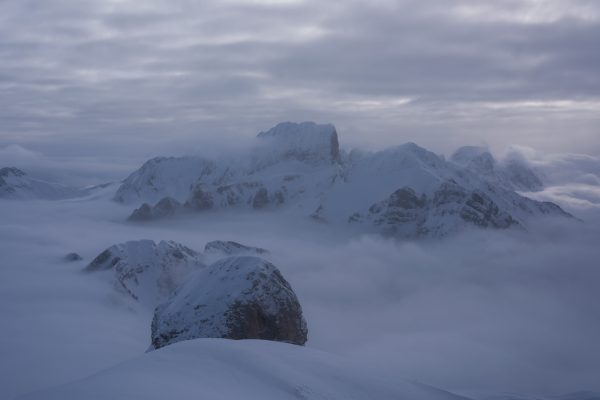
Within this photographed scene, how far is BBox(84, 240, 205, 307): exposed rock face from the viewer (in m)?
109

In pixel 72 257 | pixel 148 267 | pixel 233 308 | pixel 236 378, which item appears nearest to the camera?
pixel 236 378

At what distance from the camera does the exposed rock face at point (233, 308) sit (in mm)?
25297

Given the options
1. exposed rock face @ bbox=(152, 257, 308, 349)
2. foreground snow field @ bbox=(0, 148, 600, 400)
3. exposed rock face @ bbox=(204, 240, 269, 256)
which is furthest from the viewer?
exposed rock face @ bbox=(204, 240, 269, 256)

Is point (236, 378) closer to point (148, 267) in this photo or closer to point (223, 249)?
point (148, 267)

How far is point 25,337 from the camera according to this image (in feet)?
204

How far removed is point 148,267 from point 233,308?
9208cm

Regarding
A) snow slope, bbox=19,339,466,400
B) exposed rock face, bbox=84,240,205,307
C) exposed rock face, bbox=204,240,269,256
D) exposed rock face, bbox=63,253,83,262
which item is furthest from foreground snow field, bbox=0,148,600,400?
exposed rock face, bbox=204,240,269,256

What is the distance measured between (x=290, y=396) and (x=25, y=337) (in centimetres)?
5568

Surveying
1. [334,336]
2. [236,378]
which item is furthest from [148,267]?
[236,378]

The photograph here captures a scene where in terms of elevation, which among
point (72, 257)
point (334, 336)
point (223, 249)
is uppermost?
point (223, 249)

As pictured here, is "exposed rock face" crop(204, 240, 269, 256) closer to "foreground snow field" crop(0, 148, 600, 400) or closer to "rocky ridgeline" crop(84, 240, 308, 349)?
"foreground snow field" crop(0, 148, 600, 400)

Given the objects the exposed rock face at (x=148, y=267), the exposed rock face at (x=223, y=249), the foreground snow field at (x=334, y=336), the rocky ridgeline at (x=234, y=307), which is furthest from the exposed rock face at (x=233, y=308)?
the exposed rock face at (x=223, y=249)

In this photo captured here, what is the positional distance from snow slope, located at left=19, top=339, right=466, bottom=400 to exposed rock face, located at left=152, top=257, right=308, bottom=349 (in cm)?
655

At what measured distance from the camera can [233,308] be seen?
1002 inches
